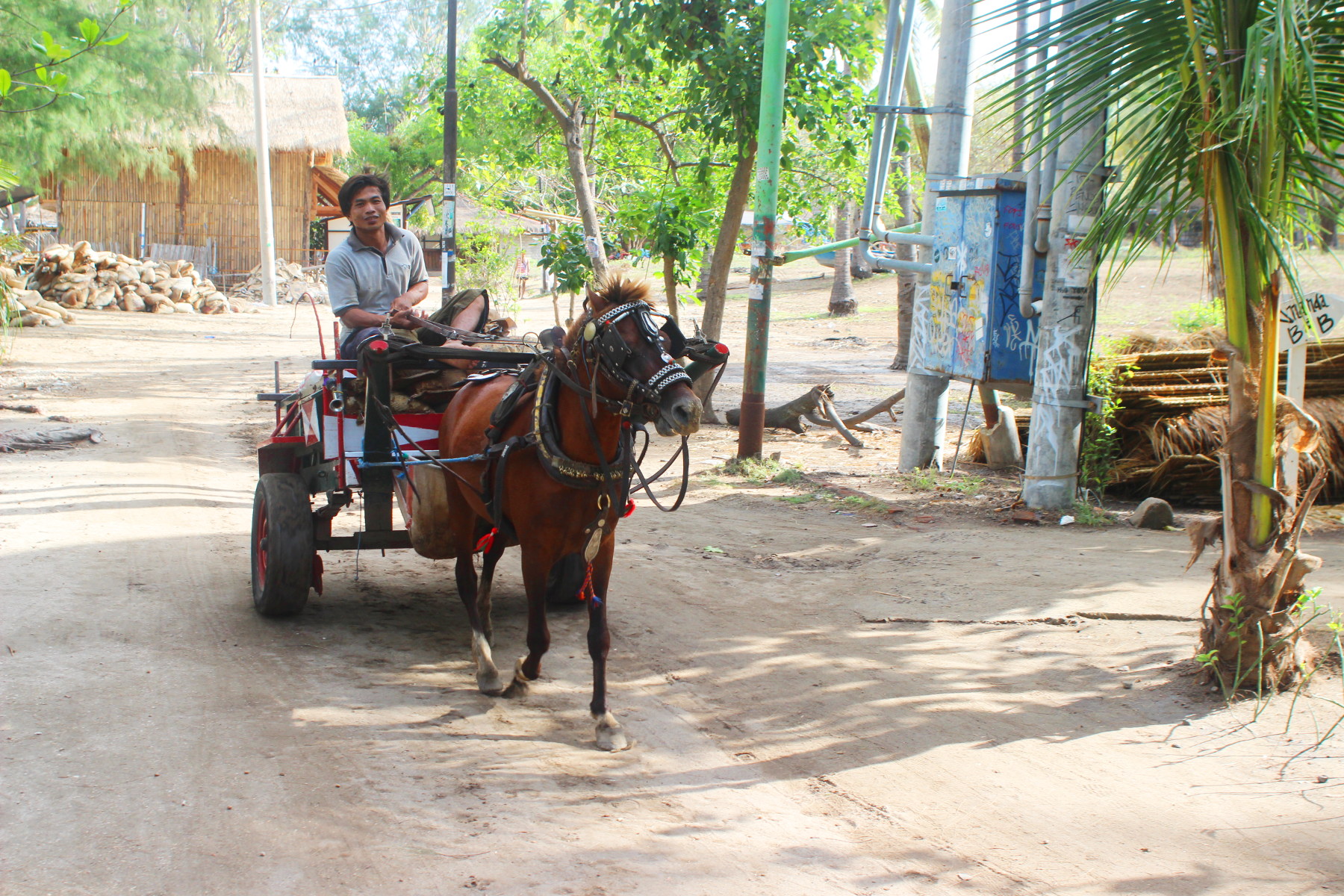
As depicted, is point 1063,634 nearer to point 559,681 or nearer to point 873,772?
point 873,772

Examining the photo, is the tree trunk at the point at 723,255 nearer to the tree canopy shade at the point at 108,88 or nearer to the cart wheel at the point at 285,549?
the cart wheel at the point at 285,549

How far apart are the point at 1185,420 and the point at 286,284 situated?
28856 millimetres

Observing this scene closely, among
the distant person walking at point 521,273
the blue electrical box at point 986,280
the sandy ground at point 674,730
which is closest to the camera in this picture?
the sandy ground at point 674,730

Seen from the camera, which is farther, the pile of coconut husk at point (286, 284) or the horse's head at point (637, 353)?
the pile of coconut husk at point (286, 284)

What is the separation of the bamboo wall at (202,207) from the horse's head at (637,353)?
99.0ft

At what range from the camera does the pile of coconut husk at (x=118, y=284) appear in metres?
26.1

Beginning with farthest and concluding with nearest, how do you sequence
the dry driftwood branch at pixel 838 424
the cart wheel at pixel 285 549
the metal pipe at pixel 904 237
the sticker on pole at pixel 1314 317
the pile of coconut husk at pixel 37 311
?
1. the pile of coconut husk at pixel 37 311
2. the dry driftwood branch at pixel 838 424
3. the metal pipe at pixel 904 237
4. the cart wheel at pixel 285 549
5. the sticker on pole at pixel 1314 317

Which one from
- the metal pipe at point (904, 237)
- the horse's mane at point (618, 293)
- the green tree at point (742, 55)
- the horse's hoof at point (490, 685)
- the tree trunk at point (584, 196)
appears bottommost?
the horse's hoof at point (490, 685)

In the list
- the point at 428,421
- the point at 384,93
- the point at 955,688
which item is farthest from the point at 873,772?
the point at 384,93

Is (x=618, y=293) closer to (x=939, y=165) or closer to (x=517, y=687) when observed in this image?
(x=517, y=687)

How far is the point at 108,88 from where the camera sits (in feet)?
66.5

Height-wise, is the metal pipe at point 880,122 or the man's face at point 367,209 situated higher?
the metal pipe at point 880,122

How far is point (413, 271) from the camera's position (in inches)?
262

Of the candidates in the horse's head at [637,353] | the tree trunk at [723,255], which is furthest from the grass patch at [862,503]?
the horse's head at [637,353]
